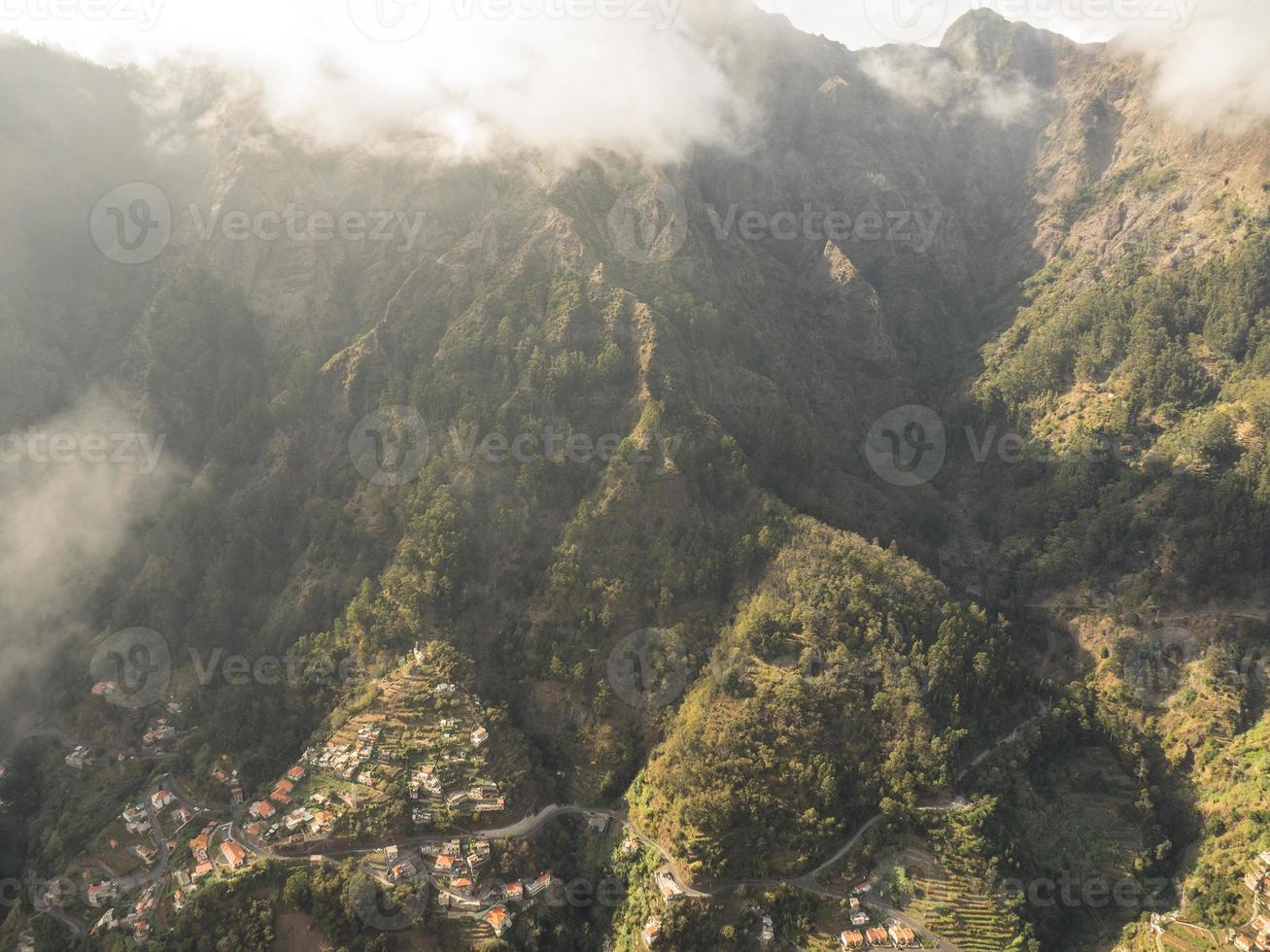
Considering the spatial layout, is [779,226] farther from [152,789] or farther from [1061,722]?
[152,789]

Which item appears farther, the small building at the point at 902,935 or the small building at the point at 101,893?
the small building at the point at 101,893

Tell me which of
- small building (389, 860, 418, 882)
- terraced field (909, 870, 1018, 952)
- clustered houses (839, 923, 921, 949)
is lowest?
small building (389, 860, 418, 882)

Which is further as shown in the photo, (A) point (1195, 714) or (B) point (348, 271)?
(B) point (348, 271)

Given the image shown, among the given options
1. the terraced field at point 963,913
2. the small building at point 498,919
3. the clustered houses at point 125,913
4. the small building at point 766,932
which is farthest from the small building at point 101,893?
the terraced field at point 963,913

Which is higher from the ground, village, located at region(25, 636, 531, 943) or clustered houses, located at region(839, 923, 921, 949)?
clustered houses, located at region(839, 923, 921, 949)

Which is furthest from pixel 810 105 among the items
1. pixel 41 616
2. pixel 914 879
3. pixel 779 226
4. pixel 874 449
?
pixel 41 616

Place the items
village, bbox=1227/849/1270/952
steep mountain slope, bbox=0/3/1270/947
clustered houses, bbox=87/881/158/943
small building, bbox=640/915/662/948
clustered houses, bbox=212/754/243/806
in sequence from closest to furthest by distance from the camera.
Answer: village, bbox=1227/849/1270/952 → clustered houses, bbox=87/881/158/943 → small building, bbox=640/915/662/948 → clustered houses, bbox=212/754/243/806 → steep mountain slope, bbox=0/3/1270/947

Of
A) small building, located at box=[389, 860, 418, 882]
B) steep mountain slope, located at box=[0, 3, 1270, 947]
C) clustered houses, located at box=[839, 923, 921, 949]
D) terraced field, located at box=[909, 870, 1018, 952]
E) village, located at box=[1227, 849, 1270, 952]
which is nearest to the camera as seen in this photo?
village, located at box=[1227, 849, 1270, 952]

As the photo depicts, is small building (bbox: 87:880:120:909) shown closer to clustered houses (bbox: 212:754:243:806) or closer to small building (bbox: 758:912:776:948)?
clustered houses (bbox: 212:754:243:806)

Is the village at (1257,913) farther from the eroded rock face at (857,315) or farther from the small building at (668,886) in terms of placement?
the eroded rock face at (857,315)

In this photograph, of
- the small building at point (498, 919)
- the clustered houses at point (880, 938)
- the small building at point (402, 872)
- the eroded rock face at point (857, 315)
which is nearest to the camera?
the clustered houses at point (880, 938)

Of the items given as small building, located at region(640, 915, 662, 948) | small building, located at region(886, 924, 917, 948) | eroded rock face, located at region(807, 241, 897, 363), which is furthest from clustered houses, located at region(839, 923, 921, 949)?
eroded rock face, located at region(807, 241, 897, 363)
